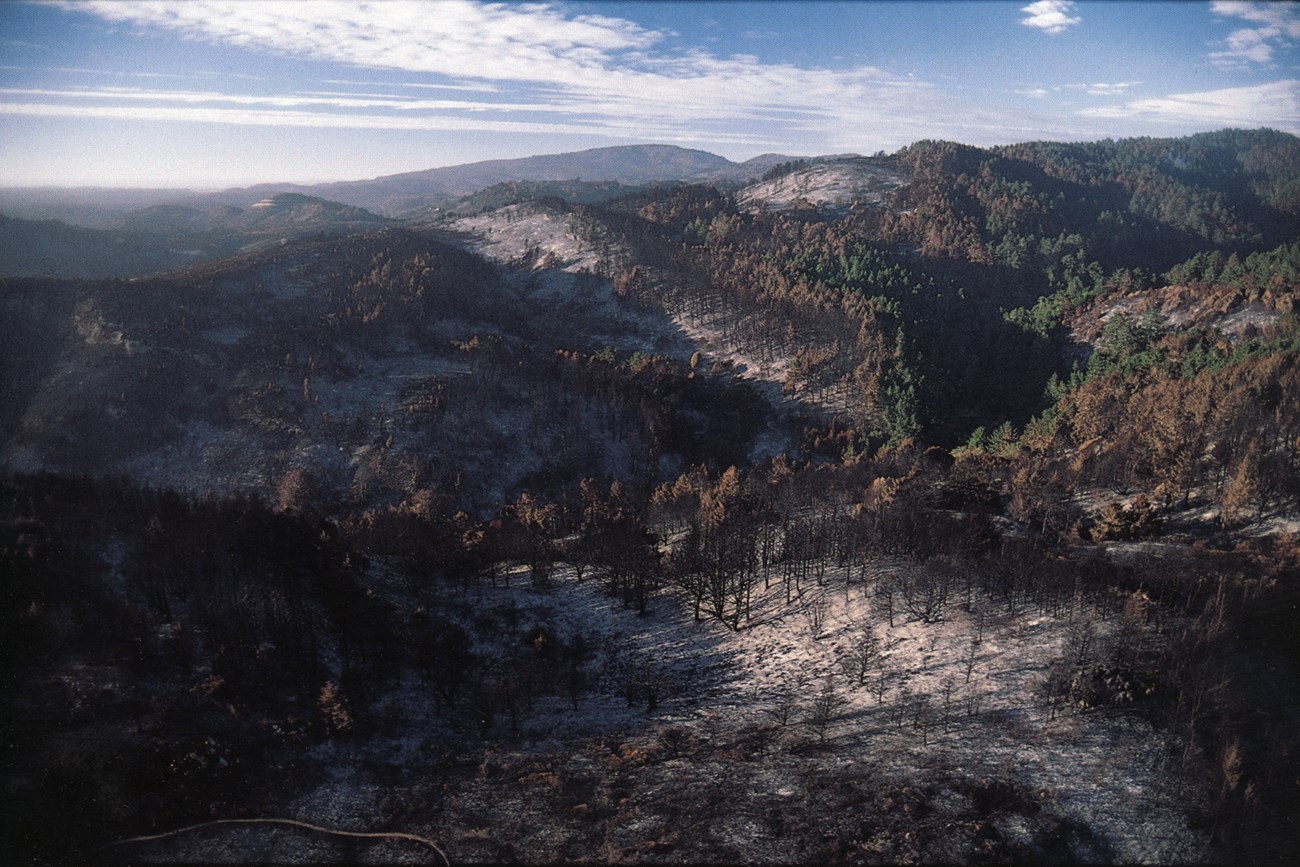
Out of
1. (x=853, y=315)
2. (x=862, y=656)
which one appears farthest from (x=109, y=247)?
(x=862, y=656)

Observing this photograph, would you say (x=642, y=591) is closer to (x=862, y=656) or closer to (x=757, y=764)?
(x=862, y=656)

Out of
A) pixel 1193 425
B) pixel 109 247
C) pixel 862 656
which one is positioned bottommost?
pixel 862 656

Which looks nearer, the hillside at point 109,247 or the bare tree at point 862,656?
the bare tree at point 862,656

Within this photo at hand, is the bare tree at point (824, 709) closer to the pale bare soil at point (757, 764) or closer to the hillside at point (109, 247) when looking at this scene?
the pale bare soil at point (757, 764)

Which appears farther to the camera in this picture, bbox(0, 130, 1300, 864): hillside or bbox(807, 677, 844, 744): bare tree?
bbox(807, 677, 844, 744): bare tree

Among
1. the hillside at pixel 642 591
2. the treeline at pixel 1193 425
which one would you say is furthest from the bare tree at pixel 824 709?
the treeline at pixel 1193 425

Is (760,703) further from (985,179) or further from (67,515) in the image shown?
(985,179)

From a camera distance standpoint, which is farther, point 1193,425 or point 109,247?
point 109,247

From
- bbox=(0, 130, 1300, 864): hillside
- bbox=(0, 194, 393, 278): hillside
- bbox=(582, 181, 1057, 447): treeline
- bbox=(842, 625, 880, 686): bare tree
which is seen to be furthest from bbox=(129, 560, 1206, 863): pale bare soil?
bbox=(0, 194, 393, 278): hillside

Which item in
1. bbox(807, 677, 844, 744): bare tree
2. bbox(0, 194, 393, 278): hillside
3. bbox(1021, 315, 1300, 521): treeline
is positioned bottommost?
bbox(807, 677, 844, 744): bare tree

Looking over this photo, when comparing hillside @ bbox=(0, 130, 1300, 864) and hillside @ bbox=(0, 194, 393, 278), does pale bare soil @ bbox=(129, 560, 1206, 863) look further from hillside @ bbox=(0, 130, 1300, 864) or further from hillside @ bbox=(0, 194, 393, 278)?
hillside @ bbox=(0, 194, 393, 278)
